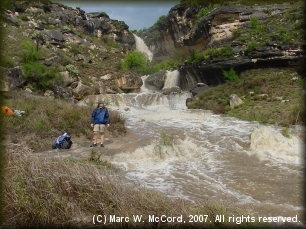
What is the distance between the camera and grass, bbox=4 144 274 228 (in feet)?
11.2

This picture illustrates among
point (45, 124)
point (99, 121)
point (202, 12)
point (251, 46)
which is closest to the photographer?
point (99, 121)

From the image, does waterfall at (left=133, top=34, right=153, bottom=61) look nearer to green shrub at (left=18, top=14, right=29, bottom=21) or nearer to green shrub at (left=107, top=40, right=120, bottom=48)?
green shrub at (left=107, top=40, right=120, bottom=48)

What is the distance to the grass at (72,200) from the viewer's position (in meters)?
3.42

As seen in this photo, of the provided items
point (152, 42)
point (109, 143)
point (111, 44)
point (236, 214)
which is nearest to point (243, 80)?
point (109, 143)

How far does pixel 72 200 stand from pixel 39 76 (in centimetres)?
1795

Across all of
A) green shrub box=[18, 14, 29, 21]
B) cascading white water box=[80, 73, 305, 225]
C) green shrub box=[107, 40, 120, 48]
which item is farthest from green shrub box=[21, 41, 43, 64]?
green shrub box=[107, 40, 120, 48]

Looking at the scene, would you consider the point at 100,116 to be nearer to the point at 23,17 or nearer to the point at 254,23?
the point at 254,23

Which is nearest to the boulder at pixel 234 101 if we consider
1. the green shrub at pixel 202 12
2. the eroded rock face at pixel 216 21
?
the eroded rock face at pixel 216 21

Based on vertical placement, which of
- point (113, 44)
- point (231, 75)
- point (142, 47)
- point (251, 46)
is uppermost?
point (142, 47)

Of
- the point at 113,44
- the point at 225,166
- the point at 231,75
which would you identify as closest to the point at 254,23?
the point at 231,75

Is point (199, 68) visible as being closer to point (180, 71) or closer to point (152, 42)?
point (180, 71)

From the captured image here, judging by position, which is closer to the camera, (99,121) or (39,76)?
(99,121)

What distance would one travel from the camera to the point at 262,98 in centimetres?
1797

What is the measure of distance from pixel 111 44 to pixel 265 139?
44538 millimetres
